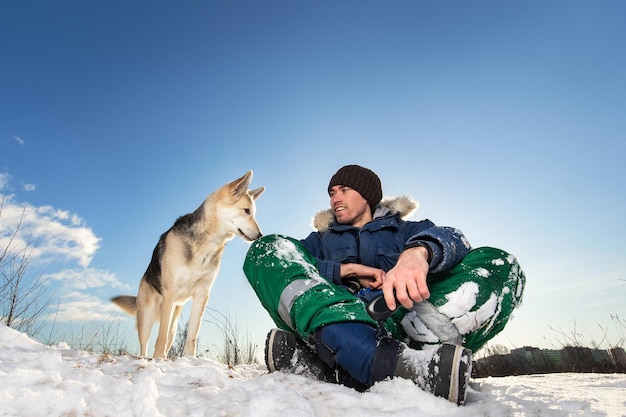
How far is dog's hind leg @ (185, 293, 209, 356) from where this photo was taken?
5836mm

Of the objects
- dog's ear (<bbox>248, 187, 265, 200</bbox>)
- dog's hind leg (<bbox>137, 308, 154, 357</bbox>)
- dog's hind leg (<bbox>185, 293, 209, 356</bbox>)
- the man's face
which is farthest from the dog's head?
the man's face

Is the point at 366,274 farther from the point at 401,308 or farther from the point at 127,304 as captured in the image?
the point at 127,304

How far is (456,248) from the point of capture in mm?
2240

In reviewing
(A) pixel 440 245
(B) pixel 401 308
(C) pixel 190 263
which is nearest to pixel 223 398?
(B) pixel 401 308

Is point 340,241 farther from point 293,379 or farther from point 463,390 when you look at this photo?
point 463,390

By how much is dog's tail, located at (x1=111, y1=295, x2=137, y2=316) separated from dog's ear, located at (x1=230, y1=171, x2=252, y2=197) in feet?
8.37

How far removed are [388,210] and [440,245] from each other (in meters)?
1.25

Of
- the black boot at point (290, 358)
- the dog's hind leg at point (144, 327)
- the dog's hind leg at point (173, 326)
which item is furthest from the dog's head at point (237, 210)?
the black boot at point (290, 358)

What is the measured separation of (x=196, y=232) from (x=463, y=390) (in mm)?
5318

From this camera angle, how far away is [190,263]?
600 cm

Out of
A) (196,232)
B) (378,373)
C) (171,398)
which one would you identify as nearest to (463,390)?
(378,373)

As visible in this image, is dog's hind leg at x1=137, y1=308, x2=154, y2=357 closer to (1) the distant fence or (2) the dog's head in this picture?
(2) the dog's head

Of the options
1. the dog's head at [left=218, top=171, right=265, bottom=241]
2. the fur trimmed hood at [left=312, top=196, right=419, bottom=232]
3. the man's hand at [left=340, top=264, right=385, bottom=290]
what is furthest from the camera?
the dog's head at [left=218, top=171, right=265, bottom=241]

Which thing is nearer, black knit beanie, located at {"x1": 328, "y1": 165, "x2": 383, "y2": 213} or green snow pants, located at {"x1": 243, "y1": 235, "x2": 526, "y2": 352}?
green snow pants, located at {"x1": 243, "y1": 235, "x2": 526, "y2": 352}
